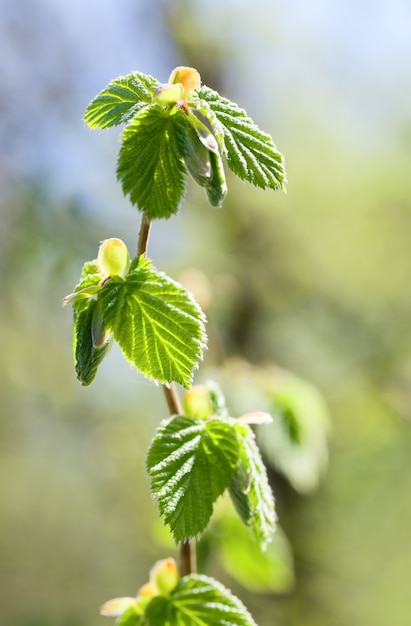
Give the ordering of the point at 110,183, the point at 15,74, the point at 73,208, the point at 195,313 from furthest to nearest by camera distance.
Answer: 1. the point at 15,74
2. the point at 110,183
3. the point at 73,208
4. the point at 195,313

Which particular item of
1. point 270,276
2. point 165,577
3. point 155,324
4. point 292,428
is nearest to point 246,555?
point 292,428

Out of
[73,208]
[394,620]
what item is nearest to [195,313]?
[73,208]

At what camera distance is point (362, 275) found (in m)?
3.11

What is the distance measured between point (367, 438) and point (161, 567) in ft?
9.36

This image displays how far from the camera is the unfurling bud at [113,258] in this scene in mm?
390

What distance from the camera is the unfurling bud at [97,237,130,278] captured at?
1.28 feet

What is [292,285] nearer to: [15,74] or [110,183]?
[110,183]

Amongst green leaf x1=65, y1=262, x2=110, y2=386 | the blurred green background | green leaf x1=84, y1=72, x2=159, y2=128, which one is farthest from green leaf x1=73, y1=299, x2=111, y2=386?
the blurred green background

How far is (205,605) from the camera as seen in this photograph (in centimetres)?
44

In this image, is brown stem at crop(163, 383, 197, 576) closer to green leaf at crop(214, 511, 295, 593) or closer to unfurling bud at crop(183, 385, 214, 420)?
unfurling bud at crop(183, 385, 214, 420)

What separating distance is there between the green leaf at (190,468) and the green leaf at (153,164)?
0.45 feet

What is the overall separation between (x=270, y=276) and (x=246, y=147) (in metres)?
2.78

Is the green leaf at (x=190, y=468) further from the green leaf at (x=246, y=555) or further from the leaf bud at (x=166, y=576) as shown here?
the green leaf at (x=246, y=555)

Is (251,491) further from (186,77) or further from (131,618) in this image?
(186,77)
